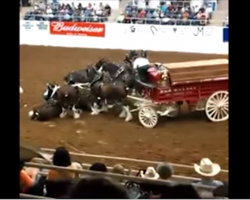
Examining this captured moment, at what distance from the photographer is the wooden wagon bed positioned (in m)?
8.20

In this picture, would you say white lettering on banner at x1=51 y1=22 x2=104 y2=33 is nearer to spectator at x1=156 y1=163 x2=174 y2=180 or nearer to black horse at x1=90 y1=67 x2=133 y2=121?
black horse at x1=90 y1=67 x2=133 y2=121

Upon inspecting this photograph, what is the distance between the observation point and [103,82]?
8641mm

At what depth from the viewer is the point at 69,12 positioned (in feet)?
60.7

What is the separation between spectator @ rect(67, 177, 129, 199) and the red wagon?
19.9 feet

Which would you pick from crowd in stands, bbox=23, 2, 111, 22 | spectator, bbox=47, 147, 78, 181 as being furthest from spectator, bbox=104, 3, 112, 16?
spectator, bbox=47, 147, 78, 181

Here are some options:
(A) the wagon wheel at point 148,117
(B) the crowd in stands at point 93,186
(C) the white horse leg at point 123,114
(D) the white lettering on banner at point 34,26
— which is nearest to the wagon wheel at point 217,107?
(A) the wagon wheel at point 148,117

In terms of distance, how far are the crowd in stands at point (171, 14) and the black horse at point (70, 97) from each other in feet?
27.1

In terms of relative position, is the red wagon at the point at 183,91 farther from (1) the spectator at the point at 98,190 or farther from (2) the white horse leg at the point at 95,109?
(1) the spectator at the point at 98,190

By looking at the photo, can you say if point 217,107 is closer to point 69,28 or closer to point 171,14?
point 69,28

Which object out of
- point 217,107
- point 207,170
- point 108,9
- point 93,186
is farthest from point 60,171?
point 108,9

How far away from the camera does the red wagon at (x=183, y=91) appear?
8180 mm

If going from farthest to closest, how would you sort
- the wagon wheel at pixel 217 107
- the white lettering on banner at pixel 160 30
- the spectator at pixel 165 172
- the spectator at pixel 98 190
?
the white lettering on banner at pixel 160 30
the wagon wheel at pixel 217 107
the spectator at pixel 165 172
the spectator at pixel 98 190
